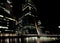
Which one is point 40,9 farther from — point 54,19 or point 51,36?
point 51,36

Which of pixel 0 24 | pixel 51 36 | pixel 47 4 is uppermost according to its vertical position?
pixel 47 4

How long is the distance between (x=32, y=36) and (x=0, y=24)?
1.53 feet

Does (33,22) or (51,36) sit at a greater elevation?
(33,22)

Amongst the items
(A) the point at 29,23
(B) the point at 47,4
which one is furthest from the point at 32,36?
(B) the point at 47,4

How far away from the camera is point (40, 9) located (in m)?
2.10

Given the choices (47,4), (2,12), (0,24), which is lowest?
(0,24)

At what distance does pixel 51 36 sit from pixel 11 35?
390 millimetres

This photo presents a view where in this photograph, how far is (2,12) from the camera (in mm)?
1886

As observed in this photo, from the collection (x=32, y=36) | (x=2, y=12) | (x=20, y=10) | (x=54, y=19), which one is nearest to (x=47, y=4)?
(x=54, y=19)

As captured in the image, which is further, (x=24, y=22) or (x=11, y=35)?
(x=24, y=22)

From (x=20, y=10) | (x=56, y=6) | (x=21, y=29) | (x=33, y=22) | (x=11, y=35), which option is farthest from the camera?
(x=56, y=6)

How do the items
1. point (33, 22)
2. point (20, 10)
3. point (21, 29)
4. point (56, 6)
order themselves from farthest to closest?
point (56, 6)
point (20, 10)
point (33, 22)
point (21, 29)

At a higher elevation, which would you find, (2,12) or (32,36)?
(2,12)

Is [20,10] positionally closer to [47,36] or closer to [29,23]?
[29,23]
